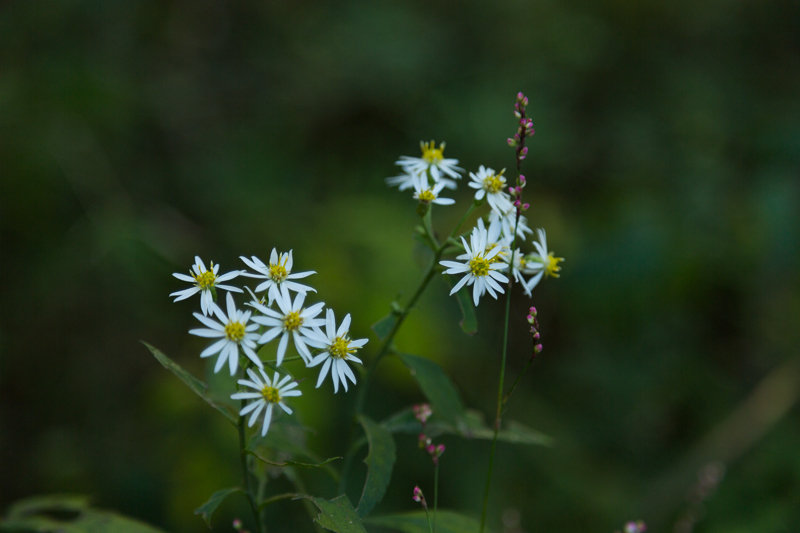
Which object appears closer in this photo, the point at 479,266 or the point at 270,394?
the point at 270,394

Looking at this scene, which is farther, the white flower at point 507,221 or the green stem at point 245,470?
the white flower at point 507,221

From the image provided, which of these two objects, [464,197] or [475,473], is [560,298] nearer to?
[464,197]

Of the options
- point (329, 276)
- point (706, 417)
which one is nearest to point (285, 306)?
point (329, 276)

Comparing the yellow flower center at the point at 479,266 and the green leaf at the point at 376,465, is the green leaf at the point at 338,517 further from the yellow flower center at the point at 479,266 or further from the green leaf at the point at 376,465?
the yellow flower center at the point at 479,266

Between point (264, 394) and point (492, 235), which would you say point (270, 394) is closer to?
point (264, 394)

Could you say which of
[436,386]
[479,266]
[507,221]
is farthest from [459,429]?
[507,221]

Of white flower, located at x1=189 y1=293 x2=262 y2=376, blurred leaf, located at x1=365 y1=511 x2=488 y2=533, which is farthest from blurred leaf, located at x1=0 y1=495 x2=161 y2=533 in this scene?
white flower, located at x1=189 y1=293 x2=262 y2=376

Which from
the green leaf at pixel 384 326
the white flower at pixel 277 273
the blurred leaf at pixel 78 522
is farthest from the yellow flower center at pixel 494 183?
the blurred leaf at pixel 78 522
